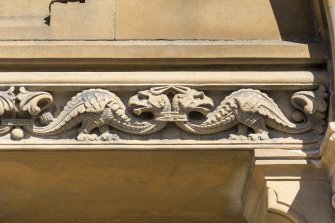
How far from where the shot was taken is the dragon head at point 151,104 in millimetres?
4844

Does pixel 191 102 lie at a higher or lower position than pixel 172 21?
lower

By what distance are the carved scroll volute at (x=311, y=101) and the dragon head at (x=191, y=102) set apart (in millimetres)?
430

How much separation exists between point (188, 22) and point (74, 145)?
3.01 ft

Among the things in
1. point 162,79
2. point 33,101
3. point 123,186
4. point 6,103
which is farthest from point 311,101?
point 6,103

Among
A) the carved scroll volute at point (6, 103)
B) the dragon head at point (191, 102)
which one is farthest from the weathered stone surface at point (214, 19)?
the carved scroll volute at point (6, 103)

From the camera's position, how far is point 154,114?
4.86m

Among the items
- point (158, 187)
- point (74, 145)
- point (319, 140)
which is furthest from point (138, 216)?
point (319, 140)

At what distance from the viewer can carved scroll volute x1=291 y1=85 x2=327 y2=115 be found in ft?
16.0

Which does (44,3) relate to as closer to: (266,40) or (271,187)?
(266,40)

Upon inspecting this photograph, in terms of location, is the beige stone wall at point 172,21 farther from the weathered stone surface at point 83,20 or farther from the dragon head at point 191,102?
the dragon head at point 191,102

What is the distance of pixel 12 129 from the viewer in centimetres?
484

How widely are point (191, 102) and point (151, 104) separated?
0.65ft

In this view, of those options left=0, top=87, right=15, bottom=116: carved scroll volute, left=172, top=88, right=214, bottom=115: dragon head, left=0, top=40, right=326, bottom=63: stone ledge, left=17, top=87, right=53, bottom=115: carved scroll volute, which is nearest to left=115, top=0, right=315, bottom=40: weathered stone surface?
left=0, top=40, right=326, bottom=63: stone ledge

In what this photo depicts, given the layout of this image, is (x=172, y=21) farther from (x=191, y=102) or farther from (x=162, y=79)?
(x=191, y=102)
